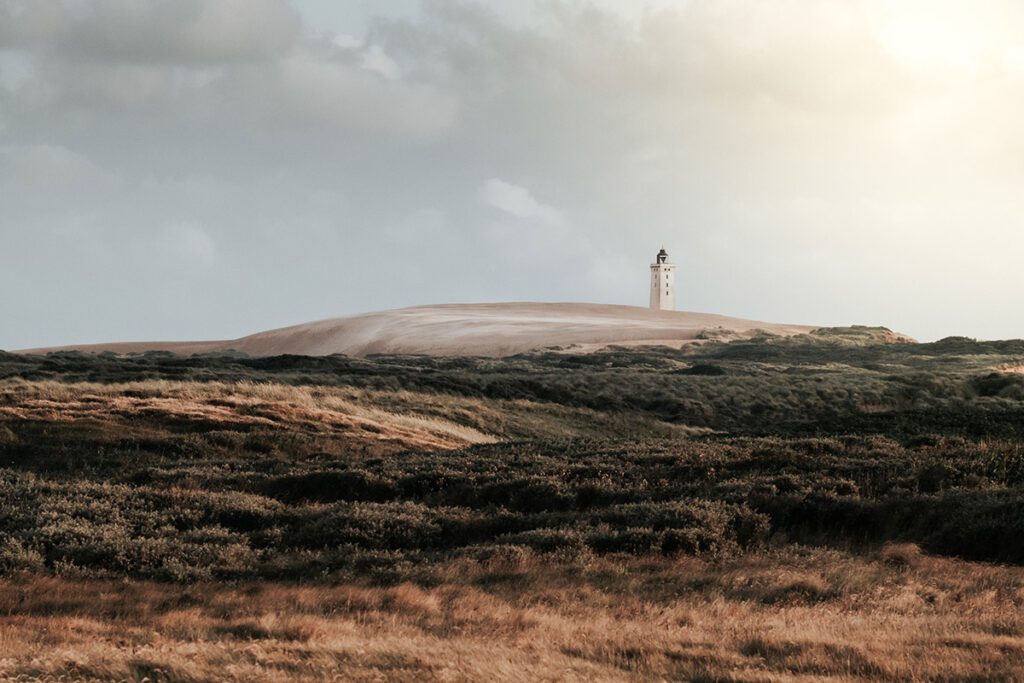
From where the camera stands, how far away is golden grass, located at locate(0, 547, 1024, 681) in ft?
30.3

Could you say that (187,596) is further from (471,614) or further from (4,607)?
(471,614)

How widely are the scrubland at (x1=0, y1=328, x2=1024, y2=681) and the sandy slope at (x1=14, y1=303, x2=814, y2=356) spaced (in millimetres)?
74626

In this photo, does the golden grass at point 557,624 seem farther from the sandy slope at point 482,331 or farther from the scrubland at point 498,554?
the sandy slope at point 482,331

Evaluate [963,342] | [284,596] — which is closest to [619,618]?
[284,596]

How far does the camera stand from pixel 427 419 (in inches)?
1630

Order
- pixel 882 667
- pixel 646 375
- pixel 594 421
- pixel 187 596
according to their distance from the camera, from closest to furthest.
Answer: pixel 882 667 → pixel 187 596 → pixel 594 421 → pixel 646 375

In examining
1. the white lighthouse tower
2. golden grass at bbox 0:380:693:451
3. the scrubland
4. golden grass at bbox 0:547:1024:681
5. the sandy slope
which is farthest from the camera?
the white lighthouse tower

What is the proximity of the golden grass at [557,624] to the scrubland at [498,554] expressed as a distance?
0.04 m

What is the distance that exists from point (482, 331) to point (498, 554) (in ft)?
334

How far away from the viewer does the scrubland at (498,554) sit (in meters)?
9.85

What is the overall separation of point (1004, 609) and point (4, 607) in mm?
11564

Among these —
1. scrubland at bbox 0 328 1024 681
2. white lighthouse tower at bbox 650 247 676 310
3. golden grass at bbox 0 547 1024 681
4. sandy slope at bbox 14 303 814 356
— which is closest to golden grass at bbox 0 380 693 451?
scrubland at bbox 0 328 1024 681

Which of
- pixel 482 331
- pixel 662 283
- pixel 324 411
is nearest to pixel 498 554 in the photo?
pixel 324 411

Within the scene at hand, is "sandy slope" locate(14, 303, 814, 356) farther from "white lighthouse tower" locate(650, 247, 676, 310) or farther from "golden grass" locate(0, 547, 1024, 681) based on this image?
"golden grass" locate(0, 547, 1024, 681)
